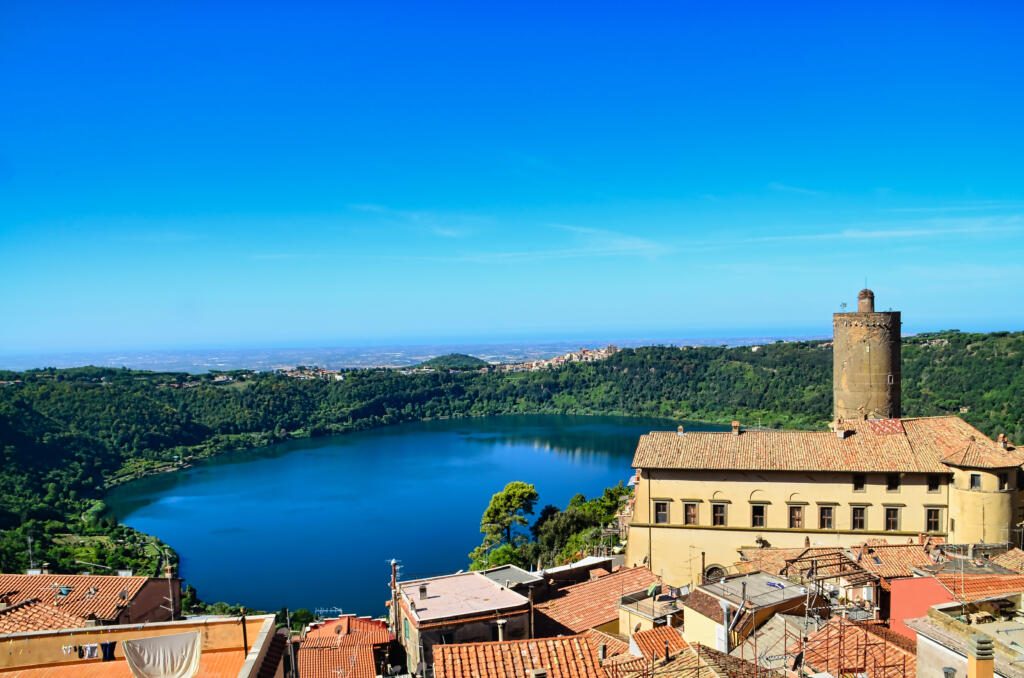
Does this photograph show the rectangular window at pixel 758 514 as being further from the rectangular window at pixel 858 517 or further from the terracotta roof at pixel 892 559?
the terracotta roof at pixel 892 559

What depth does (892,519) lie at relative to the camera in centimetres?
1572

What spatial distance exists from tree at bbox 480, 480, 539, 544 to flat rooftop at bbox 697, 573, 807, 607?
18.9m

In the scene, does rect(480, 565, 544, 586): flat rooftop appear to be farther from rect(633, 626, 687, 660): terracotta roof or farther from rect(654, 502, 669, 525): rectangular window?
rect(654, 502, 669, 525): rectangular window

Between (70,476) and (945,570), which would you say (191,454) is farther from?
(945,570)

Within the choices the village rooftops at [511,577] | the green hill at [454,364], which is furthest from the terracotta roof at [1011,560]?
the green hill at [454,364]

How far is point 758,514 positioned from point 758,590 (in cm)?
725

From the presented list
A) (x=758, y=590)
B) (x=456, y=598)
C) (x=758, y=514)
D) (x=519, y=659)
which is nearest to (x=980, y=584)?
(x=758, y=590)

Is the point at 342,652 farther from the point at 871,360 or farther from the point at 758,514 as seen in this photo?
the point at 871,360

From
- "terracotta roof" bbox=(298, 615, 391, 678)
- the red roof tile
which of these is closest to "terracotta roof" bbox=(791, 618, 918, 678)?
the red roof tile

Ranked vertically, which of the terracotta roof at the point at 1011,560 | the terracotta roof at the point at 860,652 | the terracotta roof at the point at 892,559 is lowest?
the terracotta roof at the point at 892,559

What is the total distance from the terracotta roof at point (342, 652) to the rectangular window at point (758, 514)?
24.8 feet

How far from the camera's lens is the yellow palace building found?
587 inches

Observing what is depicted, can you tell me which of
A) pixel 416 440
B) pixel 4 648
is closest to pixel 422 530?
pixel 4 648

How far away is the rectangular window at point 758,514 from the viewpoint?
16.3 m
